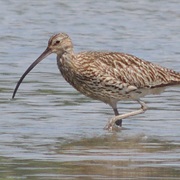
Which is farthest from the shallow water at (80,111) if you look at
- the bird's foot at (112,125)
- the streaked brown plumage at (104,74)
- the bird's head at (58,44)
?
A: the bird's head at (58,44)

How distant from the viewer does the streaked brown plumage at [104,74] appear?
15125mm

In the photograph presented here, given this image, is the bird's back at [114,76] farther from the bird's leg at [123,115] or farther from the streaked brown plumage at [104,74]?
the bird's leg at [123,115]

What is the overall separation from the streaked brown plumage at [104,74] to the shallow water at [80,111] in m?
0.33

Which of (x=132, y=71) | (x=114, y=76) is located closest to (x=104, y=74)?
(x=114, y=76)

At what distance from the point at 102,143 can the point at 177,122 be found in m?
1.84

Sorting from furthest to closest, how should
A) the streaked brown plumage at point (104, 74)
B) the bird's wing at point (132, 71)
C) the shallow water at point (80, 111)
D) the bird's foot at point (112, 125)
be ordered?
1. the bird's wing at point (132, 71)
2. the streaked brown plumage at point (104, 74)
3. the bird's foot at point (112, 125)
4. the shallow water at point (80, 111)

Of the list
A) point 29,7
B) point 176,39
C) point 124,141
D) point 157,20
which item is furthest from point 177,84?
point 29,7

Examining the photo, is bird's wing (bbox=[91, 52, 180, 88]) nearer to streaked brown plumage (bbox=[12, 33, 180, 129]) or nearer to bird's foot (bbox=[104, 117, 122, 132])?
streaked brown plumage (bbox=[12, 33, 180, 129])

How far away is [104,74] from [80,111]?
736mm

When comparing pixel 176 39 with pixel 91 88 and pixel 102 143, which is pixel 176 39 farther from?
pixel 102 143

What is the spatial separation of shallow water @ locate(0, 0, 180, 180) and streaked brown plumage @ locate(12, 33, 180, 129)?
13.1 inches

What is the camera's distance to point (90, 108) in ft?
52.4

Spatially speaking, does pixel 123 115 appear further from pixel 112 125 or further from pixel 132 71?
pixel 132 71

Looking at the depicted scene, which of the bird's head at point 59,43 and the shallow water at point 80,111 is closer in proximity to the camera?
the shallow water at point 80,111
